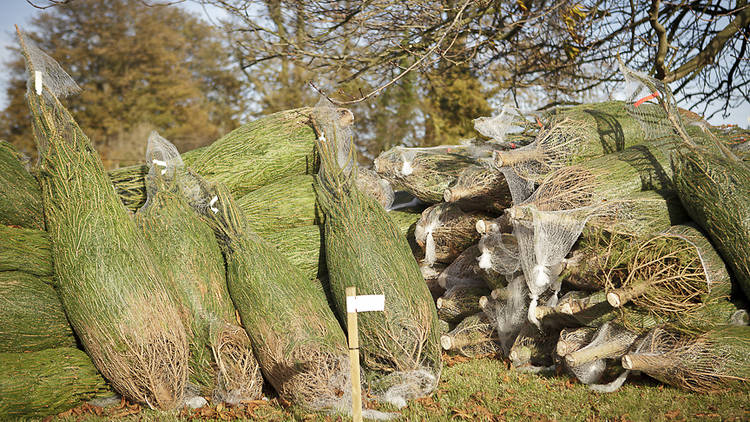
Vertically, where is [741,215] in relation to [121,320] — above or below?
above

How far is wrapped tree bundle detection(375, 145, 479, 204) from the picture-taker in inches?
226

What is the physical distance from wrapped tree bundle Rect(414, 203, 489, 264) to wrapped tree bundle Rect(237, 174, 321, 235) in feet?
3.58

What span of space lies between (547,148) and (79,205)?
398 centimetres

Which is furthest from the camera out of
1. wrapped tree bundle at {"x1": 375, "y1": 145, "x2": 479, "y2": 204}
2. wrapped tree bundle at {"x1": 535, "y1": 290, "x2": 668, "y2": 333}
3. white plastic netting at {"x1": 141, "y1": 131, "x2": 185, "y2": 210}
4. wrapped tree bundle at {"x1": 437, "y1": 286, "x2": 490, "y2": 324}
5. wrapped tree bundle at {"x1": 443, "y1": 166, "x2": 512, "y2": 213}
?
wrapped tree bundle at {"x1": 375, "y1": 145, "x2": 479, "y2": 204}

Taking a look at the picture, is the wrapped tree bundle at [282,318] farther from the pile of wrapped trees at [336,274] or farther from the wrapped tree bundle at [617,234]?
the wrapped tree bundle at [617,234]

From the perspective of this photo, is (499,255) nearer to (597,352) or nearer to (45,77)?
(597,352)

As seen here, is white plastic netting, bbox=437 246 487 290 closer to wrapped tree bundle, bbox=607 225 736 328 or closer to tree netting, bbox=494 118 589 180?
tree netting, bbox=494 118 589 180

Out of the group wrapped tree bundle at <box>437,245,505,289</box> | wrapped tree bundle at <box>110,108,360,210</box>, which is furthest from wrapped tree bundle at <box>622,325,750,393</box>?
wrapped tree bundle at <box>110,108,360,210</box>

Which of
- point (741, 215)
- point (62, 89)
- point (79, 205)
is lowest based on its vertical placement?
point (741, 215)

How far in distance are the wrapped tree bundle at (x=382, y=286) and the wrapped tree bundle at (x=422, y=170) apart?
1.04 metres

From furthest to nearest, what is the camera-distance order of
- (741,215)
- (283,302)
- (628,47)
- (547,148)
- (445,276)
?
(628,47), (445,276), (547,148), (283,302), (741,215)

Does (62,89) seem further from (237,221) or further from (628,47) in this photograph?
(628,47)

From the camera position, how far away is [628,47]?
24.3ft

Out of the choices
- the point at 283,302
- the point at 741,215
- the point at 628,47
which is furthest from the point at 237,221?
the point at 628,47
